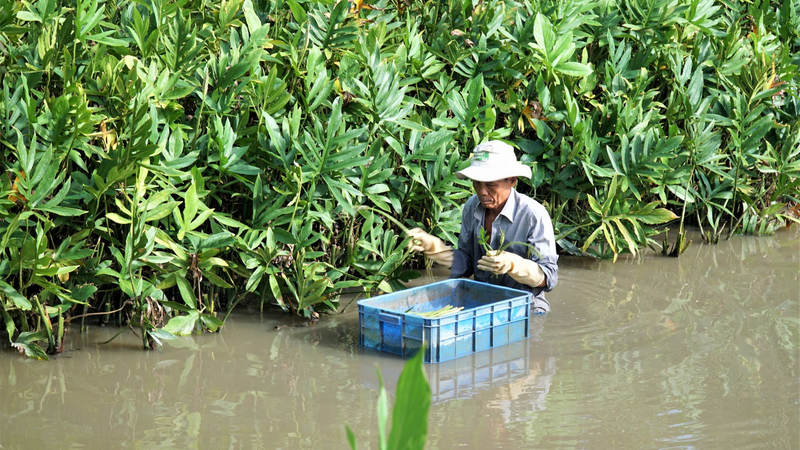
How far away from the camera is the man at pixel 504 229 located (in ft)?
14.3

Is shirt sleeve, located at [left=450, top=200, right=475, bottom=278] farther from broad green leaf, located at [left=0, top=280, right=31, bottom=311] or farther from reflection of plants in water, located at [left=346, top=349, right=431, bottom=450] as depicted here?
reflection of plants in water, located at [left=346, top=349, right=431, bottom=450]

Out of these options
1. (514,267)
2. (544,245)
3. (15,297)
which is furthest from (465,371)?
(15,297)

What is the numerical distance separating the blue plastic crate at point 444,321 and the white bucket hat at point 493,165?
0.54 meters

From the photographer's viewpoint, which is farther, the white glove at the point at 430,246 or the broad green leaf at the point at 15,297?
the white glove at the point at 430,246

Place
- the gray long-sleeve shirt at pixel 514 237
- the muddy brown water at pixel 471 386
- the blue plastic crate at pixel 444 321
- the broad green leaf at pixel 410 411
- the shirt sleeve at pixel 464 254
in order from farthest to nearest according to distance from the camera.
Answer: the shirt sleeve at pixel 464 254
the gray long-sleeve shirt at pixel 514 237
the blue plastic crate at pixel 444 321
the muddy brown water at pixel 471 386
the broad green leaf at pixel 410 411

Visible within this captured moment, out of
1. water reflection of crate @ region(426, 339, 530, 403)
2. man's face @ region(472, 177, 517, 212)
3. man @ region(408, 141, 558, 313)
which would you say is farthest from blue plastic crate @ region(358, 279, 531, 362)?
man's face @ region(472, 177, 517, 212)

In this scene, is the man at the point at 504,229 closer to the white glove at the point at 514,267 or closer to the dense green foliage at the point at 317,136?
the white glove at the point at 514,267

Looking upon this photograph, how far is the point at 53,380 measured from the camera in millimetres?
3764

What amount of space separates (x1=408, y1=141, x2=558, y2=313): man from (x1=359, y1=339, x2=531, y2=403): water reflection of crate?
1.31 ft

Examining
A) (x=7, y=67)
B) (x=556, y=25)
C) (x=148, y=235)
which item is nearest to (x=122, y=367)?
(x=148, y=235)

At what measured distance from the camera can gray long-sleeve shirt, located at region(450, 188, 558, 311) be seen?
4.45 m

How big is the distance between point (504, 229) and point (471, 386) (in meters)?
1.04

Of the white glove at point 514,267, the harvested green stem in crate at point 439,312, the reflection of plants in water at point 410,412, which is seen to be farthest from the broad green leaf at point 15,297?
the reflection of plants in water at point 410,412

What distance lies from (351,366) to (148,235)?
1.09m
